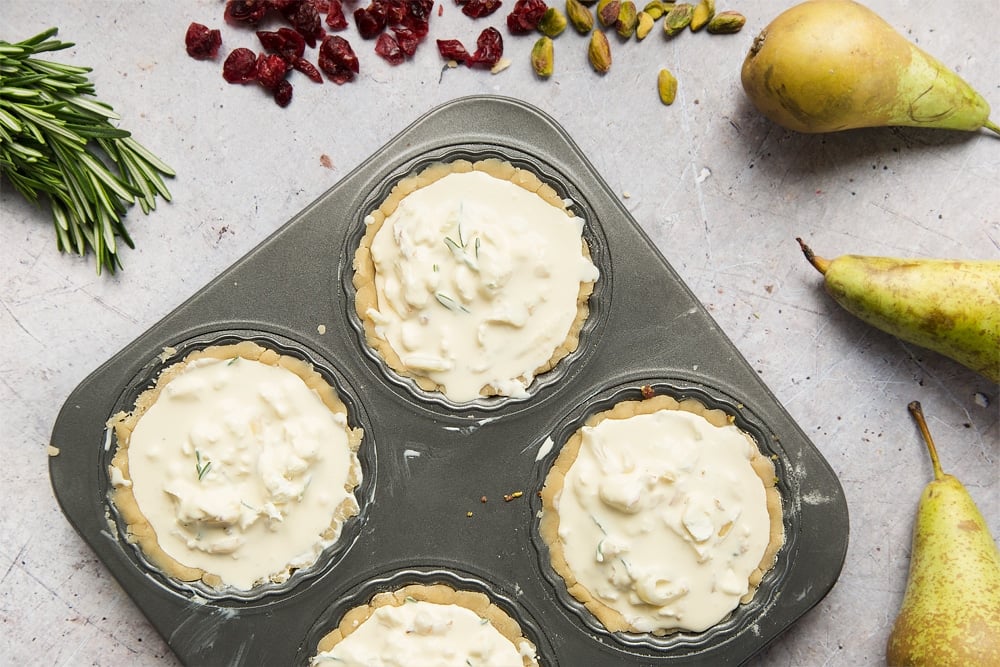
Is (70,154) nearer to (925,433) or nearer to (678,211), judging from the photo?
(678,211)

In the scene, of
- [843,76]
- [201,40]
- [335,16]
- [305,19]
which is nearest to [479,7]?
[335,16]

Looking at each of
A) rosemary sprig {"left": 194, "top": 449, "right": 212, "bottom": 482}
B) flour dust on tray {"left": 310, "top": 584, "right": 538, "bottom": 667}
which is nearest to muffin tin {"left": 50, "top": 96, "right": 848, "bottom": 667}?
flour dust on tray {"left": 310, "top": 584, "right": 538, "bottom": 667}

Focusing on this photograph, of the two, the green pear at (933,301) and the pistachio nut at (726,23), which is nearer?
the green pear at (933,301)

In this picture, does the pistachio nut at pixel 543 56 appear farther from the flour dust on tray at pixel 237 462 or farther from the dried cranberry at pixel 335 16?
the flour dust on tray at pixel 237 462

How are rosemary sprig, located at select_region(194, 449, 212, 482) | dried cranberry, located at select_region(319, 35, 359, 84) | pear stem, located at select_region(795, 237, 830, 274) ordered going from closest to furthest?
rosemary sprig, located at select_region(194, 449, 212, 482)
pear stem, located at select_region(795, 237, 830, 274)
dried cranberry, located at select_region(319, 35, 359, 84)

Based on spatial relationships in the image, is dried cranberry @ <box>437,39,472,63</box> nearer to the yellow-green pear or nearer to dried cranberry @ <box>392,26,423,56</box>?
dried cranberry @ <box>392,26,423,56</box>

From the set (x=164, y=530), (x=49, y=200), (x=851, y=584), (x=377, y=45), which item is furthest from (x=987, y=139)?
(x=49, y=200)

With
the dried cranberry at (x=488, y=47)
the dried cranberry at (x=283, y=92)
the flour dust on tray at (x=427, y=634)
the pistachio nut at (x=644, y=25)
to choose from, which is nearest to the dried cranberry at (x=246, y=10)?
the dried cranberry at (x=283, y=92)

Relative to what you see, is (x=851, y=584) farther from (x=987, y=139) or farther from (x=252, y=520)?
(x=252, y=520)
